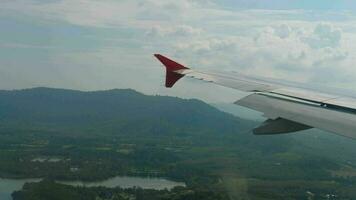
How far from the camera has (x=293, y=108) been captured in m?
9.68

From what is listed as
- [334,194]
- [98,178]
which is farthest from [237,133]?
[334,194]

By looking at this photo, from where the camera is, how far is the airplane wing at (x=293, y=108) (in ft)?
26.9

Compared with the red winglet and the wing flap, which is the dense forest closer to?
the red winglet

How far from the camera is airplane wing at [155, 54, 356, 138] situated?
8.20 meters

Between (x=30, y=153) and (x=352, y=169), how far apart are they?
82.2 metres

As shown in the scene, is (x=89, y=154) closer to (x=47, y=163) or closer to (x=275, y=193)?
(x=47, y=163)

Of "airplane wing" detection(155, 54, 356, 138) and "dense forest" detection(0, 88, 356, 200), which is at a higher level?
"airplane wing" detection(155, 54, 356, 138)

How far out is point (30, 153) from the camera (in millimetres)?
125938

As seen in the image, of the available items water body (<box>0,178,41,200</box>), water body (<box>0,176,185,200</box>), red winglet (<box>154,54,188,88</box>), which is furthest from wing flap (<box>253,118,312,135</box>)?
water body (<box>0,176,185,200</box>)

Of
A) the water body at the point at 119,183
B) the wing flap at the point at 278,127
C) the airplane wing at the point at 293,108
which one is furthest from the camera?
the water body at the point at 119,183

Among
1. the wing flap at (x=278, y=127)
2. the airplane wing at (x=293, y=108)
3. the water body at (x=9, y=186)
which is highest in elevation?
the airplane wing at (x=293, y=108)

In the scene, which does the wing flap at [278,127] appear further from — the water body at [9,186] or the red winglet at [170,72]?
the water body at [9,186]

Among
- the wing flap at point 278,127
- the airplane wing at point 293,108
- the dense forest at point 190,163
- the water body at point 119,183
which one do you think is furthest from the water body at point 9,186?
the wing flap at point 278,127

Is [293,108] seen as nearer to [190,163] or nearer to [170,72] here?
[170,72]
